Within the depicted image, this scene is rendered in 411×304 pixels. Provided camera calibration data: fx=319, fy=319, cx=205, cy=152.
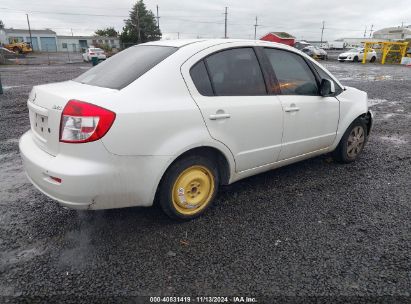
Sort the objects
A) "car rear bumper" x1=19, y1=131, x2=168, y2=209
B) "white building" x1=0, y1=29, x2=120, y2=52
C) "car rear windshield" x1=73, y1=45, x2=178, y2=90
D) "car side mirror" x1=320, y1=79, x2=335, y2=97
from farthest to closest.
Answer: "white building" x1=0, y1=29, x2=120, y2=52, "car side mirror" x1=320, y1=79, x2=335, y2=97, "car rear windshield" x1=73, y1=45, x2=178, y2=90, "car rear bumper" x1=19, y1=131, x2=168, y2=209

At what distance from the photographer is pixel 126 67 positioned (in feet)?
9.84

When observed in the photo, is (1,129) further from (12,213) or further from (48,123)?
(48,123)

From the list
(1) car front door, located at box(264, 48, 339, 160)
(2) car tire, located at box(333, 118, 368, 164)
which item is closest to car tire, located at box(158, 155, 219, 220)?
(1) car front door, located at box(264, 48, 339, 160)

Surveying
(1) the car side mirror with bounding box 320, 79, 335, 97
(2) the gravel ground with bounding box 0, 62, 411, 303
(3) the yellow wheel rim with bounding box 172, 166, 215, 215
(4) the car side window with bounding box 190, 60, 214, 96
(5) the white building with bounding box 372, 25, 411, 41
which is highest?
(5) the white building with bounding box 372, 25, 411, 41

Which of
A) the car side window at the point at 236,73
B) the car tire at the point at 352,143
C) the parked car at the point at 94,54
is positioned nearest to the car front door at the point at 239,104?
the car side window at the point at 236,73

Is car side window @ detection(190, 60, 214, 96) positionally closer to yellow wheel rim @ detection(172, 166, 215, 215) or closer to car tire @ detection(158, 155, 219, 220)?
car tire @ detection(158, 155, 219, 220)

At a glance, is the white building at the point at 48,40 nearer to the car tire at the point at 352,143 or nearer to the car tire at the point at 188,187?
the car tire at the point at 352,143

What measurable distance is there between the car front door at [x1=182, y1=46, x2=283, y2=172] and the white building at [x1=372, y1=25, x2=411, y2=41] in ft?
200

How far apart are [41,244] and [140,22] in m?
63.8

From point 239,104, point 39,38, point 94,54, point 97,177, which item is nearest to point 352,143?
point 239,104

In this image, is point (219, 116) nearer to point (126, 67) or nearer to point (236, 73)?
point (236, 73)

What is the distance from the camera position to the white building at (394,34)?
54031 mm

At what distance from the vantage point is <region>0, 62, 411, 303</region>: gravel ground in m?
2.30

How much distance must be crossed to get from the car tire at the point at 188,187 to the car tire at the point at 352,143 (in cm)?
224
